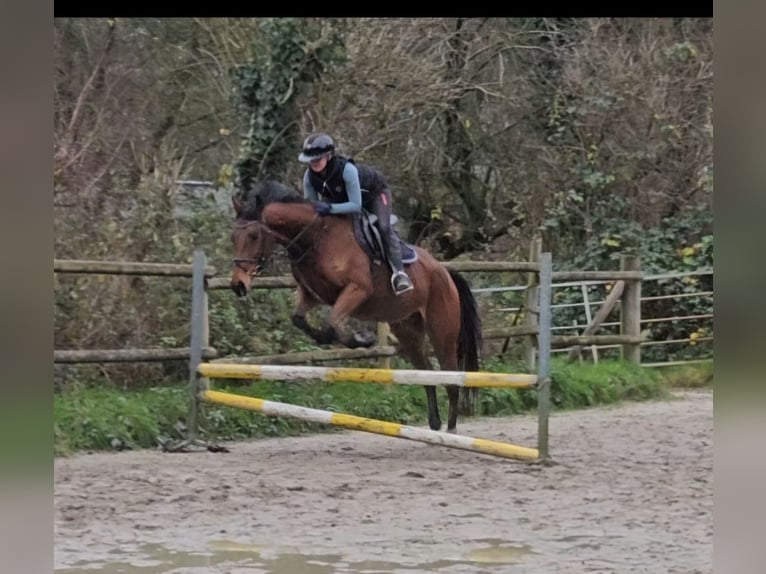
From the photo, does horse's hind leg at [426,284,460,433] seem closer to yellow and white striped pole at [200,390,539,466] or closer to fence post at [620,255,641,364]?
yellow and white striped pole at [200,390,539,466]

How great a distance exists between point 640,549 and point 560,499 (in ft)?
1.26

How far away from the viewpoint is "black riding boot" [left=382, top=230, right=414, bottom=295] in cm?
358

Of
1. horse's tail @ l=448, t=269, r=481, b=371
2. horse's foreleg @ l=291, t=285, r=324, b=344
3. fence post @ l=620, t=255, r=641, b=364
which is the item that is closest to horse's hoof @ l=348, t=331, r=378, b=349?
horse's foreleg @ l=291, t=285, r=324, b=344

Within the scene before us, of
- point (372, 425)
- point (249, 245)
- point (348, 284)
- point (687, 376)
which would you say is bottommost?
point (372, 425)

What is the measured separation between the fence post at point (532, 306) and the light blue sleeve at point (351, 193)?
775 millimetres

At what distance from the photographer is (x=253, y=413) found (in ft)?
11.8

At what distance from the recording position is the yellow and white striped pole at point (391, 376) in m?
3.42

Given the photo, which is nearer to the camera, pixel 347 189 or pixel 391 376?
pixel 391 376

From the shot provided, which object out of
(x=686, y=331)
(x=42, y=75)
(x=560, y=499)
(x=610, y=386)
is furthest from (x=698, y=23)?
(x=42, y=75)

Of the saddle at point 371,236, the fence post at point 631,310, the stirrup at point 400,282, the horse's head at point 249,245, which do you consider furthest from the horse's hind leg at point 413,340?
the fence post at point 631,310

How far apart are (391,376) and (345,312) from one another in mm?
352

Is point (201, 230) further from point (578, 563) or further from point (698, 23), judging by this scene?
point (698, 23)

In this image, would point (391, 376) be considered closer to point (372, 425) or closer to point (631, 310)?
point (372, 425)

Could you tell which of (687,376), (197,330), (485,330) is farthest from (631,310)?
(197,330)
